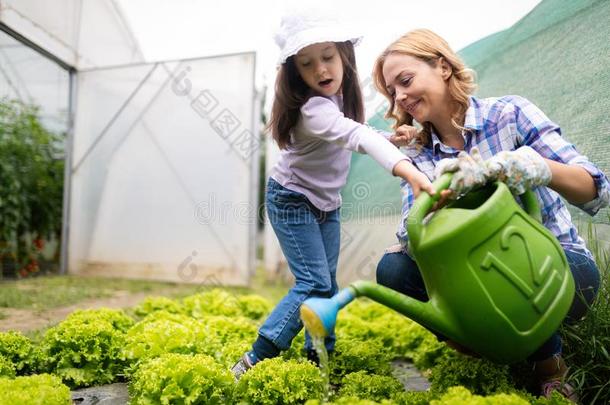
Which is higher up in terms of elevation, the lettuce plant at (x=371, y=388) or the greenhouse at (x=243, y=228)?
the greenhouse at (x=243, y=228)

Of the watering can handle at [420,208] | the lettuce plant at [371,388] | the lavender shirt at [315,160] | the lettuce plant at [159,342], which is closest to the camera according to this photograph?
the watering can handle at [420,208]

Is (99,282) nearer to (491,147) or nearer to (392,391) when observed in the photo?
(392,391)

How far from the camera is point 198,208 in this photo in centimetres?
558

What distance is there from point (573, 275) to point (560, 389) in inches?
15.2

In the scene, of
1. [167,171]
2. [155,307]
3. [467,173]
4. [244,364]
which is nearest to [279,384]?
[244,364]

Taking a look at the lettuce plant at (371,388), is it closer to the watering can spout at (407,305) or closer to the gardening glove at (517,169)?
→ the watering can spout at (407,305)

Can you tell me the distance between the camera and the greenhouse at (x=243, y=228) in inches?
54.3

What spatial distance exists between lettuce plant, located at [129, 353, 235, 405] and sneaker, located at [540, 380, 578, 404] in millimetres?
1105

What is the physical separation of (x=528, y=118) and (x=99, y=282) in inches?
192

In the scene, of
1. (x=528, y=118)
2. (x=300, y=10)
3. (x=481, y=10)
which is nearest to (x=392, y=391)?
(x=528, y=118)

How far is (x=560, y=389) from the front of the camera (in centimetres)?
161

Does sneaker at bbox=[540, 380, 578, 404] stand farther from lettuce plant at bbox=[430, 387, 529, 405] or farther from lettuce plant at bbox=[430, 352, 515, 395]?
lettuce plant at bbox=[430, 387, 529, 405]

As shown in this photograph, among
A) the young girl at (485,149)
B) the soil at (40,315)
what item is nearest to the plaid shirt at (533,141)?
the young girl at (485,149)

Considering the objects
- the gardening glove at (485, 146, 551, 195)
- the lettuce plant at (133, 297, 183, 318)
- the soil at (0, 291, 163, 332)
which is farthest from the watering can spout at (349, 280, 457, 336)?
the soil at (0, 291, 163, 332)
